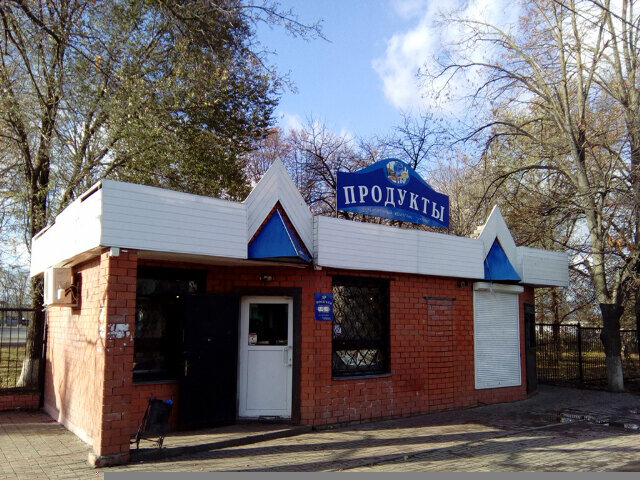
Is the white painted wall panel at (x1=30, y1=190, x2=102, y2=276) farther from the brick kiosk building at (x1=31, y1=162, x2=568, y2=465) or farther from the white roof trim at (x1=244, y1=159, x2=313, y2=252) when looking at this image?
the white roof trim at (x1=244, y1=159, x2=313, y2=252)

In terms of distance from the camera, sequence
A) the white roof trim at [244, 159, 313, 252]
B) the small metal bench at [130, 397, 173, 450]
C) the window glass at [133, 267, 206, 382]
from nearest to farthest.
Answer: the small metal bench at [130, 397, 173, 450] < the window glass at [133, 267, 206, 382] < the white roof trim at [244, 159, 313, 252]

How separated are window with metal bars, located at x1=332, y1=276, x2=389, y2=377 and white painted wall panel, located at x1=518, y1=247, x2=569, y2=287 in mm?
4556

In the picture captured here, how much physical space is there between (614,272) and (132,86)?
1366 cm

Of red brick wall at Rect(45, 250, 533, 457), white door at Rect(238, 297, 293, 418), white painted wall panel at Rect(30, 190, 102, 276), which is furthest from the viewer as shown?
white door at Rect(238, 297, 293, 418)

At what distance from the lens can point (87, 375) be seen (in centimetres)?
826

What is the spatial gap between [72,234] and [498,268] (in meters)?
8.89

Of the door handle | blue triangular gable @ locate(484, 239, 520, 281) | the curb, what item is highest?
blue triangular gable @ locate(484, 239, 520, 281)

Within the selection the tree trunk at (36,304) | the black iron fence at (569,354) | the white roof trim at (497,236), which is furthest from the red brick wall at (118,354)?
the black iron fence at (569,354)

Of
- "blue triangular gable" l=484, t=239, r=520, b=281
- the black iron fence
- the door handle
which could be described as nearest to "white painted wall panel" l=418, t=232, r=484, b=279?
"blue triangular gable" l=484, t=239, r=520, b=281

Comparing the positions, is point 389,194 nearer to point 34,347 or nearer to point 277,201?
point 277,201

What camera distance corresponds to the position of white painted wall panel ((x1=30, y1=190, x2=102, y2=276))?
7.56m

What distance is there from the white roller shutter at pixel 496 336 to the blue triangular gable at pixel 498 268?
30 centimetres

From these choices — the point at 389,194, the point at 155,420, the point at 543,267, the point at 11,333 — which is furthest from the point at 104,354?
the point at 543,267

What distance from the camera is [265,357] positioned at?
373 inches
